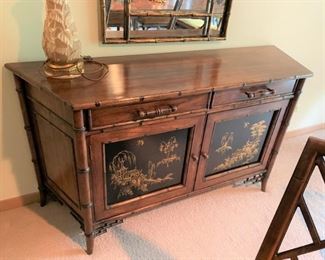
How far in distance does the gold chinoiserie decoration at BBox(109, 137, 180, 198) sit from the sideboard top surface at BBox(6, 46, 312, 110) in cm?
25

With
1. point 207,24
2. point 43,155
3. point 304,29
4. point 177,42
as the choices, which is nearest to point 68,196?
point 43,155

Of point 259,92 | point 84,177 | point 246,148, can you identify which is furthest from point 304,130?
point 84,177

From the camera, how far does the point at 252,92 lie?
1.40 meters

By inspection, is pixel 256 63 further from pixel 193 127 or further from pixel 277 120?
pixel 193 127

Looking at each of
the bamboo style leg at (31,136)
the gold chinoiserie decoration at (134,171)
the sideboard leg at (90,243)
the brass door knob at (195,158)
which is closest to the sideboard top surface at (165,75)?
the bamboo style leg at (31,136)

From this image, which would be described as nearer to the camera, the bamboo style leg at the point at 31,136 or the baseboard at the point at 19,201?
the bamboo style leg at the point at 31,136

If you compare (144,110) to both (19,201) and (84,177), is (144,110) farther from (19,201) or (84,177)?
(19,201)

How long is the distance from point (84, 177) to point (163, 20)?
34.7 inches

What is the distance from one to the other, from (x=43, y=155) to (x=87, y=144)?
1.58 ft

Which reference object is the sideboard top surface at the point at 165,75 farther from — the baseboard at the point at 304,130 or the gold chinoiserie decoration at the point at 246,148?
the baseboard at the point at 304,130

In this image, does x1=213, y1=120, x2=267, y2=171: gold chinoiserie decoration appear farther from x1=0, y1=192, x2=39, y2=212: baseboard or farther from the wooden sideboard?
x1=0, y1=192, x2=39, y2=212: baseboard

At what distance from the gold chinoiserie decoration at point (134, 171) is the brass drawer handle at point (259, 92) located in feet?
1.37

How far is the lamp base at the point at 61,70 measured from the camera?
118 centimetres

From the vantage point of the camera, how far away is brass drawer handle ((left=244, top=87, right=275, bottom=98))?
140 centimetres
